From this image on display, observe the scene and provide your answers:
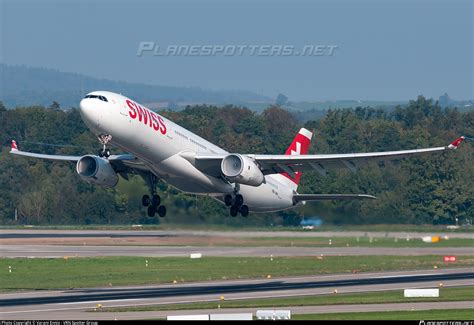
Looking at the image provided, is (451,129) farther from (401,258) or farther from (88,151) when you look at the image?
(401,258)

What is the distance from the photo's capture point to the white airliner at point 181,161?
51344mm

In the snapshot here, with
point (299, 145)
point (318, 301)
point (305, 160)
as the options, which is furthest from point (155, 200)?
point (318, 301)

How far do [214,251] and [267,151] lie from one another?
137ft

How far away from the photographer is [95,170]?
190 feet

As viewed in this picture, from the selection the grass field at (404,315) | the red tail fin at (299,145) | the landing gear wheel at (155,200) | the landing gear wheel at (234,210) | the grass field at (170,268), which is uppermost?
the red tail fin at (299,145)

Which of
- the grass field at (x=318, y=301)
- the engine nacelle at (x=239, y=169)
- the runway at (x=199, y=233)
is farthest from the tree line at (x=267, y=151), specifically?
the grass field at (x=318, y=301)

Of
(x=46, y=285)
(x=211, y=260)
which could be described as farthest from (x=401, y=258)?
(x=46, y=285)

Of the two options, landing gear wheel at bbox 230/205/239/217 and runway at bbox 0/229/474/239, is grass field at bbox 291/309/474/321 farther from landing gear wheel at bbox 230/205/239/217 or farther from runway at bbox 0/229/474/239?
runway at bbox 0/229/474/239

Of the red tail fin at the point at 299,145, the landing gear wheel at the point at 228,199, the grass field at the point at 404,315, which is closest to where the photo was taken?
the grass field at the point at 404,315

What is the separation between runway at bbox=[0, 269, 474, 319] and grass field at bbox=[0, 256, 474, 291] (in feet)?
9.47

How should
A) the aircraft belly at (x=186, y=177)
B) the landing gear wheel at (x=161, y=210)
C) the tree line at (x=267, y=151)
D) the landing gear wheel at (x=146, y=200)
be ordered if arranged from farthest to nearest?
the tree line at (x=267, y=151) < the landing gear wheel at (x=161, y=210) < the landing gear wheel at (x=146, y=200) < the aircraft belly at (x=186, y=177)

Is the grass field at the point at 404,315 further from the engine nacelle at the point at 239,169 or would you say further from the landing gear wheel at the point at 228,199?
the landing gear wheel at the point at 228,199

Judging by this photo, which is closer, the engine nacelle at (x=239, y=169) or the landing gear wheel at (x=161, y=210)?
the engine nacelle at (x=239, y=169)

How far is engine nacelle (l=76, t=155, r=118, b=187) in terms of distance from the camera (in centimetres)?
5775
